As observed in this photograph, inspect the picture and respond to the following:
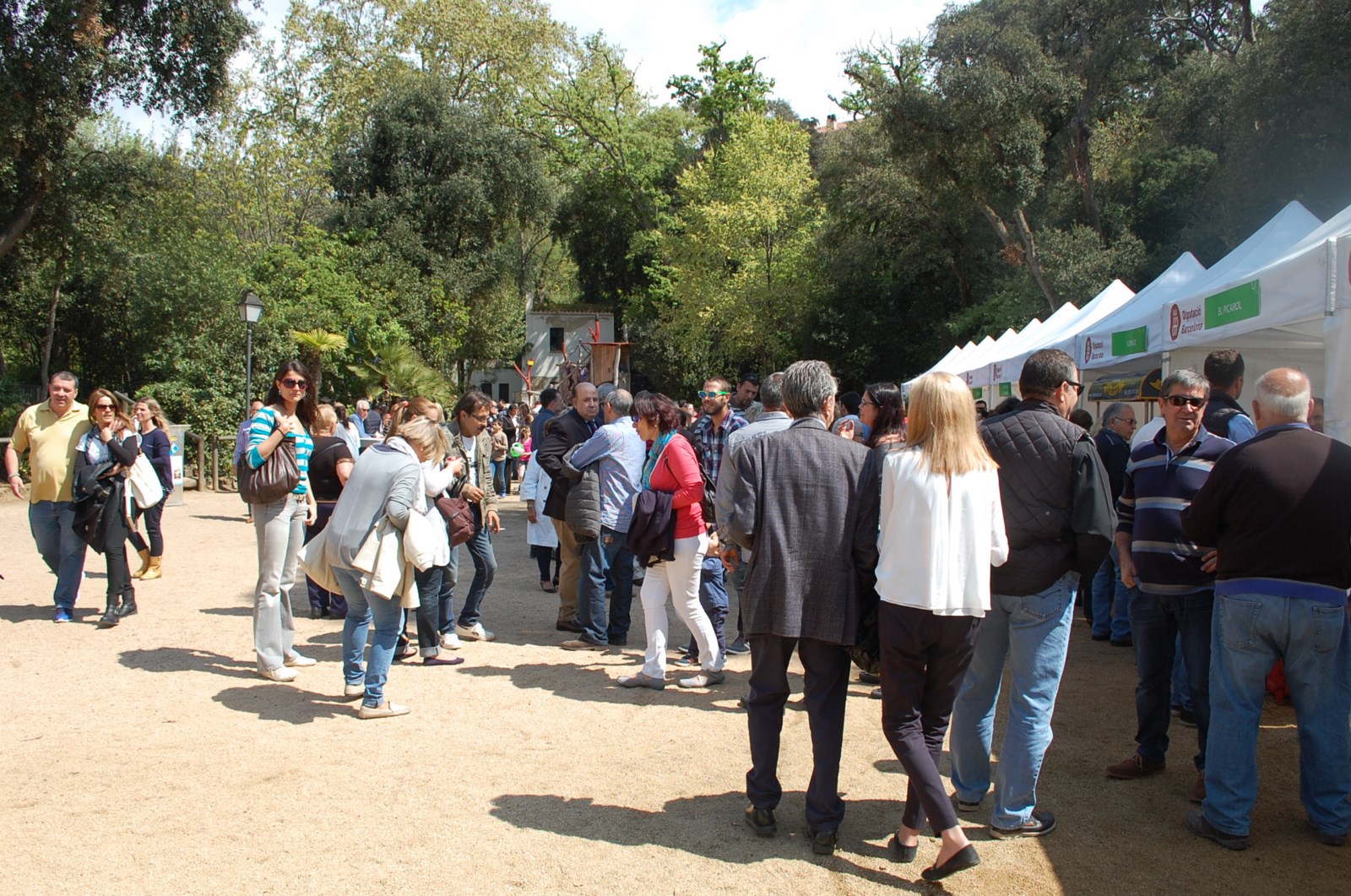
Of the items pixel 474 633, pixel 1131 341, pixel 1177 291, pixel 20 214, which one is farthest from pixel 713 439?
pixel 20 214

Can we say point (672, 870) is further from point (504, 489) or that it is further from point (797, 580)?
point (504, 489)

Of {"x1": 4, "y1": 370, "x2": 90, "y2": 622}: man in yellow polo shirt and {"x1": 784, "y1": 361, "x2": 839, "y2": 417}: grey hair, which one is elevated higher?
{"x1": 784, "y1": 361, "x2": 839, "y2": 417}: grey hair

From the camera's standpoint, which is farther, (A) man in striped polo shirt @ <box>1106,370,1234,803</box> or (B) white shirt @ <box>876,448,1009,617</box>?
(A) man in striped polo shirt @ <box>1106,370,1234,803</box>

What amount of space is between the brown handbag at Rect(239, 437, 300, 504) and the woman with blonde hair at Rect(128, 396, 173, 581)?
384 centimetres

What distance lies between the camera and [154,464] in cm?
980

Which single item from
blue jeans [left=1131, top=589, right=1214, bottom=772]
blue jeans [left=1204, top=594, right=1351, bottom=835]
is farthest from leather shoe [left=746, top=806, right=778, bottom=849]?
blue jeans [left=1131, top=589, right=1214, bottom=772]

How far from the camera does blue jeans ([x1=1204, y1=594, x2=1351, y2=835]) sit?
3.65 meters

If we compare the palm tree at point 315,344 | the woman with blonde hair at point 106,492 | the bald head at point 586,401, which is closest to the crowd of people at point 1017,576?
the bald head at point 586,401

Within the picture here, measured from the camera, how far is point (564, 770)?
15.2ft

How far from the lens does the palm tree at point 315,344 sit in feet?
77.1

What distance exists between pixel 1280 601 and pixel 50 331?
3002cm

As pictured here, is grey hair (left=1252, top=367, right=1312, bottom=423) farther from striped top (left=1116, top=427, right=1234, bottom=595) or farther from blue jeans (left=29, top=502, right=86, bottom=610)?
blue jeans (left=29, top=502, right=86, bottom=610)

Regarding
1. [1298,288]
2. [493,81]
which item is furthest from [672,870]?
[493,81]

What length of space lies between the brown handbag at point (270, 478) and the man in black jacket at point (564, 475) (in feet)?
5.74
